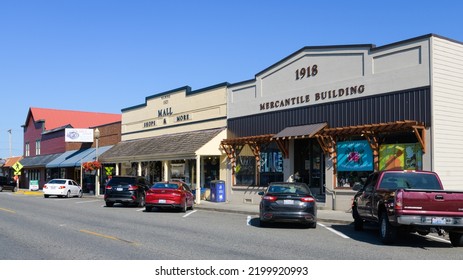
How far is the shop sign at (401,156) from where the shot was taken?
1862cm

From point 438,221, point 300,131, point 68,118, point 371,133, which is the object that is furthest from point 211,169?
point 68,118

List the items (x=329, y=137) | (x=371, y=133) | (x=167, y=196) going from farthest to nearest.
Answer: (x=329, y=137) < (x=167, y=196) < (x=371, y=133)

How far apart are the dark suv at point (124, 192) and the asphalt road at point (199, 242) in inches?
322

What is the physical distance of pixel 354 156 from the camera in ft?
68.8

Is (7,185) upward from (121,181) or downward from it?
downward

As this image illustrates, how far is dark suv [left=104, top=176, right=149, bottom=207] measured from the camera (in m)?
25.6

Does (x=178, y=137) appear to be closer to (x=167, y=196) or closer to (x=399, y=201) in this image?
(x=167, y=196)

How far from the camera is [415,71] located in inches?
742

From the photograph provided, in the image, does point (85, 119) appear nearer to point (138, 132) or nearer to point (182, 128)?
point (138, 132)

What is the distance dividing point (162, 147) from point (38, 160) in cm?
2897

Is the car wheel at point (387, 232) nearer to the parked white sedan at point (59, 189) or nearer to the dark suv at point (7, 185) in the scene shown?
the parked white sedan at point (59, 189)

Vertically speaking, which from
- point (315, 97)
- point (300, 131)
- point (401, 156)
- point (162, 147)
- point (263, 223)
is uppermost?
point (315, 97)

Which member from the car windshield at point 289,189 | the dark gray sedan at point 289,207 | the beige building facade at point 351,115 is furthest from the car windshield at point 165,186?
the dark gray sedan at point 289,207

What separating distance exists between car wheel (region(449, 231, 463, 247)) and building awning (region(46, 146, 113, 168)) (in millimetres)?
34924
